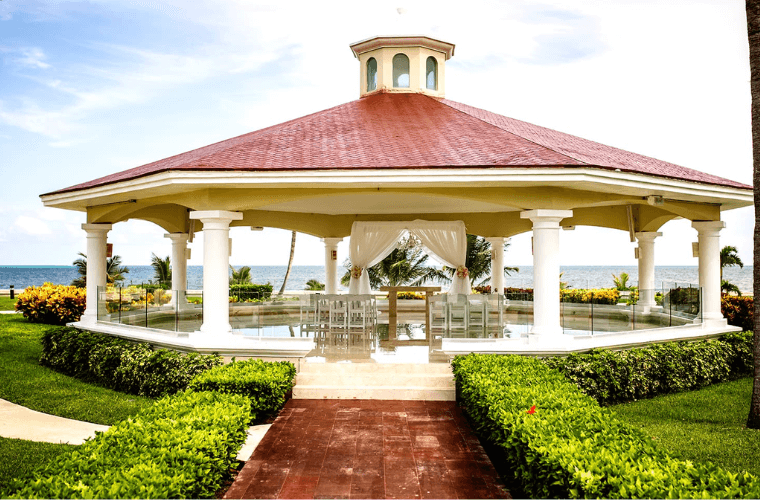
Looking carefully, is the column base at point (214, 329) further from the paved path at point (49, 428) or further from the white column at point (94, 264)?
the white column at point (94, 264)

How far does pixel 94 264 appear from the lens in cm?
1427

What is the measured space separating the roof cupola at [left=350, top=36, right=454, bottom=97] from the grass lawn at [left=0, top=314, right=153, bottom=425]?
9.99 meters

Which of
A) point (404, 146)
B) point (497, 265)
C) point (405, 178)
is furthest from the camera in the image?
point (497, 265)

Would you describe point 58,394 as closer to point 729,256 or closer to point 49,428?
point 49,428

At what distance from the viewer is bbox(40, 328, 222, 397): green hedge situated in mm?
10109

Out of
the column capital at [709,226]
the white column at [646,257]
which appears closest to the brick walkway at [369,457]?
the column capital at [709,226]

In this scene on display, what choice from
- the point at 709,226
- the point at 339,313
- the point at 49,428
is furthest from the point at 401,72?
the point at 49,428

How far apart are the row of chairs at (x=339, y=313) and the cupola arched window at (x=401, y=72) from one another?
20.7ft

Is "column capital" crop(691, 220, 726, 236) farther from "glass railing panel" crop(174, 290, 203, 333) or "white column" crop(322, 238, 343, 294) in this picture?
"glass railing panel" crop(174, 290, 203, 333)

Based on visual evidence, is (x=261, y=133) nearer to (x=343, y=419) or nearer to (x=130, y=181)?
(x=130, y=181)

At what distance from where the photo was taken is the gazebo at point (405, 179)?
33.2 feet

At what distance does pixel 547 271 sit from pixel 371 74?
850 cm

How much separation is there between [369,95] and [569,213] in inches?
296

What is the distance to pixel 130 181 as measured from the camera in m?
11.1
